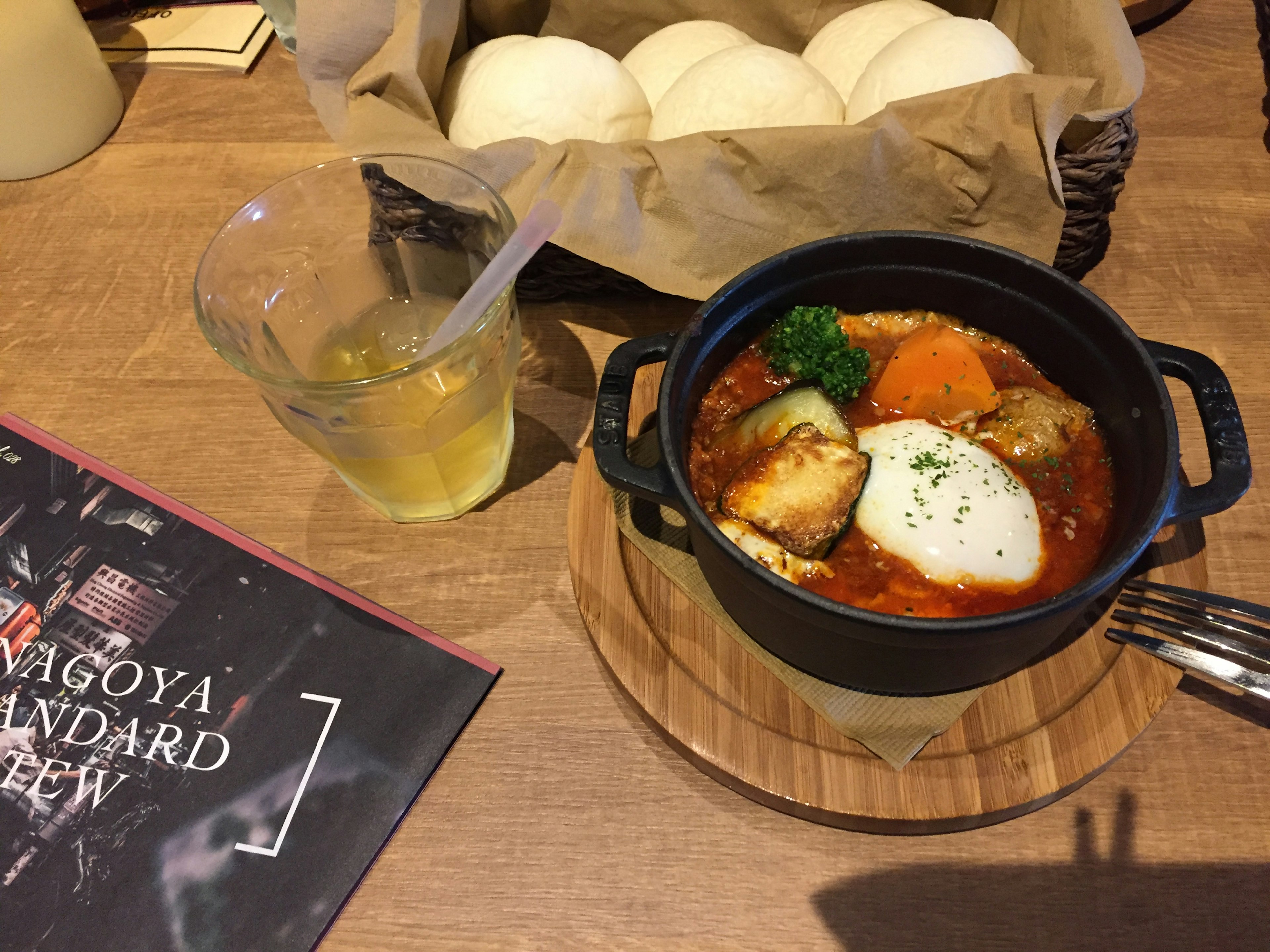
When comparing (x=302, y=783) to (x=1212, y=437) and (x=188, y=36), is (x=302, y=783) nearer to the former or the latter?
(x=1212, y=437)

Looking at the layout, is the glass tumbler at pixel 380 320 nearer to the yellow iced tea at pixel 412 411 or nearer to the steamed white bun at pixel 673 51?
the yellow iced tea at pixel 412 411

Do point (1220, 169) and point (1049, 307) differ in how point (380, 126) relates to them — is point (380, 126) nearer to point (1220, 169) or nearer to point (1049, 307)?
point (1049, 307)

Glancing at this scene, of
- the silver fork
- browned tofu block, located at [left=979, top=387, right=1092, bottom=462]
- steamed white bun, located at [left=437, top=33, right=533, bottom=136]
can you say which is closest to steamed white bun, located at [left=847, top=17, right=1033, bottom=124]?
browned tofu block, located at [left=979, top=387, right=1092, bottom=462]

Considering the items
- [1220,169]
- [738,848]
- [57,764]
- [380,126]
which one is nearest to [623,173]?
[380,126]

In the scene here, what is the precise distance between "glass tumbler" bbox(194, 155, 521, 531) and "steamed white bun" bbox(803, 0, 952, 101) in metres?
0.91

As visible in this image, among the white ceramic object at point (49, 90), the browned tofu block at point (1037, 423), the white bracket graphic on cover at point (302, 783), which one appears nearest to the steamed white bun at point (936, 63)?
the browned tofu block at point (1037, 423)

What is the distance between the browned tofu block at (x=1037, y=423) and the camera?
1.17 meters

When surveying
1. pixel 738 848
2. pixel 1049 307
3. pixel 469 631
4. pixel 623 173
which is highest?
pixel 623 173

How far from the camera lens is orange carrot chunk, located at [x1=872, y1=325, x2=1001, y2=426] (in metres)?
1.20

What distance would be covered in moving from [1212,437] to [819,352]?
491mm

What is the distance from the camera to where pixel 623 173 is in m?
1.33

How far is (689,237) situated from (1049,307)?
0.58m

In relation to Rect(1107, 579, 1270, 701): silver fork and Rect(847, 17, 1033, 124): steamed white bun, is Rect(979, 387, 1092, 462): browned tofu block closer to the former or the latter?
Rect(1107, 579, 1270, 701): silver fork

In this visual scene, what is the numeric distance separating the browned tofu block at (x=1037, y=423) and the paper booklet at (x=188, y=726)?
0.85 meters
